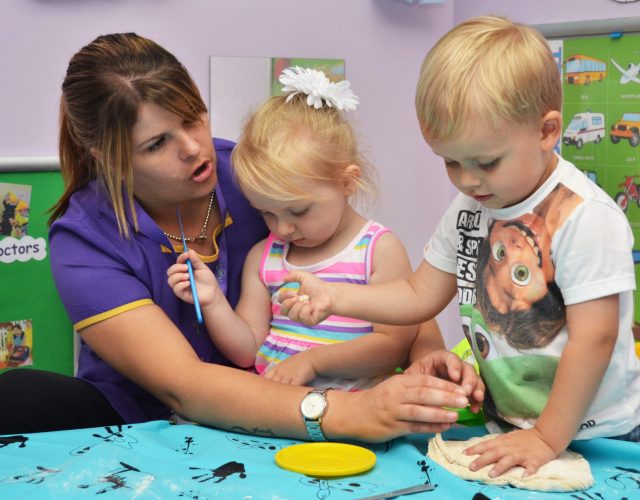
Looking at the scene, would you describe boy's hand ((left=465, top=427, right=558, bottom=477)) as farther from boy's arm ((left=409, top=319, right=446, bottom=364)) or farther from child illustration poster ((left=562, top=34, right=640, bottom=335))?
child illustration poster ((left=562, top=34, right=640, bottom=335))

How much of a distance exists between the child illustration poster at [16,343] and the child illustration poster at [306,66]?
0.83m

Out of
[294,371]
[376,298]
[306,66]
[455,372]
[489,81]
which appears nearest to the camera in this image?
[489,81]

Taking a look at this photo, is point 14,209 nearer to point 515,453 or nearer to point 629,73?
point 515,453

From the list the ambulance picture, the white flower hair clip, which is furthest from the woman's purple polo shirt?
the ambulance picture

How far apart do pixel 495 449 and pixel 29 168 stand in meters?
1.25

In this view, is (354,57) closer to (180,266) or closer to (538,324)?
(180,266)

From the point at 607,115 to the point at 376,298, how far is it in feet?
2.97

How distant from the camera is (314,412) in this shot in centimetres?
129

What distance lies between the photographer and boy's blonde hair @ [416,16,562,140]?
1.12 meters

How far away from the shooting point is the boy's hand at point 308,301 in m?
1.33

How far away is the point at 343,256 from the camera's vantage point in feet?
5.18

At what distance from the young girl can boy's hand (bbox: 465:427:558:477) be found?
0.38m

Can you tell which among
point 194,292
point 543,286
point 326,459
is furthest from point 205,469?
point 543,286

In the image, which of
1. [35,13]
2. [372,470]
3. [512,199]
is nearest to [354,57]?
[35,13]
